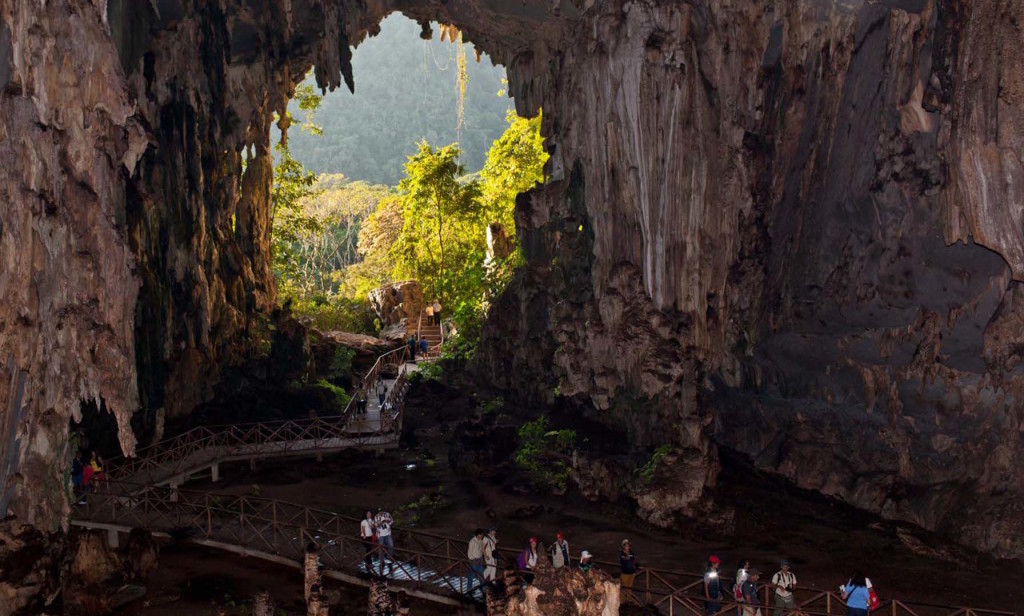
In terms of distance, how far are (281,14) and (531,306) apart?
13058 mm

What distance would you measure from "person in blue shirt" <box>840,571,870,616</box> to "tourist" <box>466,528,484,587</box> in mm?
5899

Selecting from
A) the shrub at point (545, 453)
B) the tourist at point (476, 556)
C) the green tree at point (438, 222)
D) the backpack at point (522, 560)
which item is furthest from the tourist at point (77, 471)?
the green tree at point (438, 222)

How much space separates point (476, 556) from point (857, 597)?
6.15m

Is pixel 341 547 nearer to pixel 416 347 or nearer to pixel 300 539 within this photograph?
pixel 300 539

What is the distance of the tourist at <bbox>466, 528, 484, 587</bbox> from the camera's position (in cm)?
1548

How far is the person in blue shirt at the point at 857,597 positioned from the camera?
13164 millimetres

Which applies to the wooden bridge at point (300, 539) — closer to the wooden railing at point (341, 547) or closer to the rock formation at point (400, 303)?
the wooden railing at point (341, 547)

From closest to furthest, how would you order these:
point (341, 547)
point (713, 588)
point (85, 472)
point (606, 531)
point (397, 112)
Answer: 1. point (713, 588)
2. point (341, 547)
3. point (85, 472)
4. point (606, 531)
5. point (397, 112)

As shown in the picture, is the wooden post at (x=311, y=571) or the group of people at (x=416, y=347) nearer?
the wooden post at (x=311, y=571)

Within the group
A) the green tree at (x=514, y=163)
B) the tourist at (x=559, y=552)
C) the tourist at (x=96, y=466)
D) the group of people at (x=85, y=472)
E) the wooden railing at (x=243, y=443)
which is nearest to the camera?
the tourist at (x=559, y=552)

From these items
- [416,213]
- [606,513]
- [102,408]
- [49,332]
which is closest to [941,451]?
[606,513]

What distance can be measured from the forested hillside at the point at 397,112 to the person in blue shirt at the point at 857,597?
8248cm

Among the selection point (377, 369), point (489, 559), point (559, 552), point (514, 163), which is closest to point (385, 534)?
point (489, 559)

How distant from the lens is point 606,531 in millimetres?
21031
